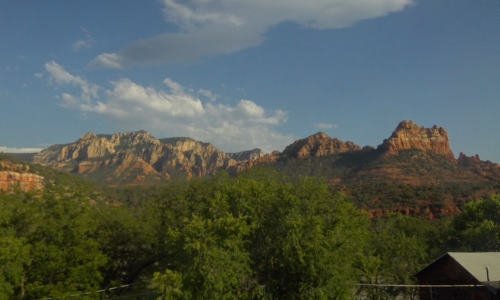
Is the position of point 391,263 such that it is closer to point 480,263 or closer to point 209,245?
point 480,263

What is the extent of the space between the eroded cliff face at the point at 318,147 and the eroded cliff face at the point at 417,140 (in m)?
20.2

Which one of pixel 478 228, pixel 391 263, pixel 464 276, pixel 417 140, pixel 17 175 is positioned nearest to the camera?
pixel 464 276

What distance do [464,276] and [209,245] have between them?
704 inches

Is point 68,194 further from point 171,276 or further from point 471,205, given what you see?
point 471,205

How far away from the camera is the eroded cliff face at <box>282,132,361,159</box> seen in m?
178

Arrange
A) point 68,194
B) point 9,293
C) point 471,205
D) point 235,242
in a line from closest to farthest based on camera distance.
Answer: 1. point 235,242
2. point 9,293
3. point 68,194
4. point 471,205

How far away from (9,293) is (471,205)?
143ft

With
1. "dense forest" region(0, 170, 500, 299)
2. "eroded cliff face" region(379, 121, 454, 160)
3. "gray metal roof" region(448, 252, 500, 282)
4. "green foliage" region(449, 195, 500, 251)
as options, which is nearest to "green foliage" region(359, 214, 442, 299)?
"dense forest" region(0, 170, 500, 299)

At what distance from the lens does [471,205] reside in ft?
157

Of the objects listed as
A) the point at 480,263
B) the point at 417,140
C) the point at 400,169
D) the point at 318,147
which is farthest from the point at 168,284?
the point at 318,147

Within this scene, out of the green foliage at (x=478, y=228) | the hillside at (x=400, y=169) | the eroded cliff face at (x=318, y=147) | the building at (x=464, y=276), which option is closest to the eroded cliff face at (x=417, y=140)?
the hillside at (x=400, y=169)

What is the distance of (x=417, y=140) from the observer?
162 m

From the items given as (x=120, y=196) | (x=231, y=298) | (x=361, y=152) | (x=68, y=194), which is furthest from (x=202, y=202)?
(x=361, y=152)

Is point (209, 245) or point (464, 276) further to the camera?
→ point (464, 276)
